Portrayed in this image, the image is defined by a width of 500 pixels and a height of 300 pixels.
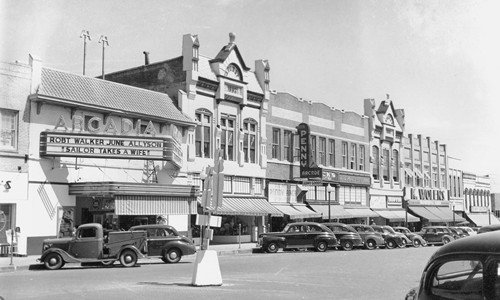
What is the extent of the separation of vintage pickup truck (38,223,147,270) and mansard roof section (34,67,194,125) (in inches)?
312

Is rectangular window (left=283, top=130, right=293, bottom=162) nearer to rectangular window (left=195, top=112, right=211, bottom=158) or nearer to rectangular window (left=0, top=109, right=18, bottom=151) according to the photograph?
rectangular window (left=195, top=112, right=211, bottom=158)

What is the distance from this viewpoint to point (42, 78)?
2692cm

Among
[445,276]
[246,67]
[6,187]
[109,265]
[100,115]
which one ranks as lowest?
[109,265]

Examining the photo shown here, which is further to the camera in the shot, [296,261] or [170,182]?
[170,182]

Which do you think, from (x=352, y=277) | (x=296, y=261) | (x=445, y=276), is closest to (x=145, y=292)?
(x=352, y=277)

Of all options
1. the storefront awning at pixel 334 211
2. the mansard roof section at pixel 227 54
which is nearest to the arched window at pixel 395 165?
the storefront awning at pixel 334 211

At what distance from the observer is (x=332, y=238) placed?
1207 inches

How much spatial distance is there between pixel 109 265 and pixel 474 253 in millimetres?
18230

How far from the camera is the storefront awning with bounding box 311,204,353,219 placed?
43.5 meters

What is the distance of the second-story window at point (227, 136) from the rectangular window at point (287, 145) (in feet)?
19.2

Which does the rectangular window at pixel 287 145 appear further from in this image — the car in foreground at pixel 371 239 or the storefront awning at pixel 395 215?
the storefront awning at pixel 395 215

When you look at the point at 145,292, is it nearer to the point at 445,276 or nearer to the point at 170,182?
the point at 445,276

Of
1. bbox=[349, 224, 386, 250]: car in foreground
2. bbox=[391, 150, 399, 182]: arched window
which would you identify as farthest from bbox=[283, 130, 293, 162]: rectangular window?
bbox=[391, 150, 399, 182]: arched window

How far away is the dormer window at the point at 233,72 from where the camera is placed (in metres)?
37.0
